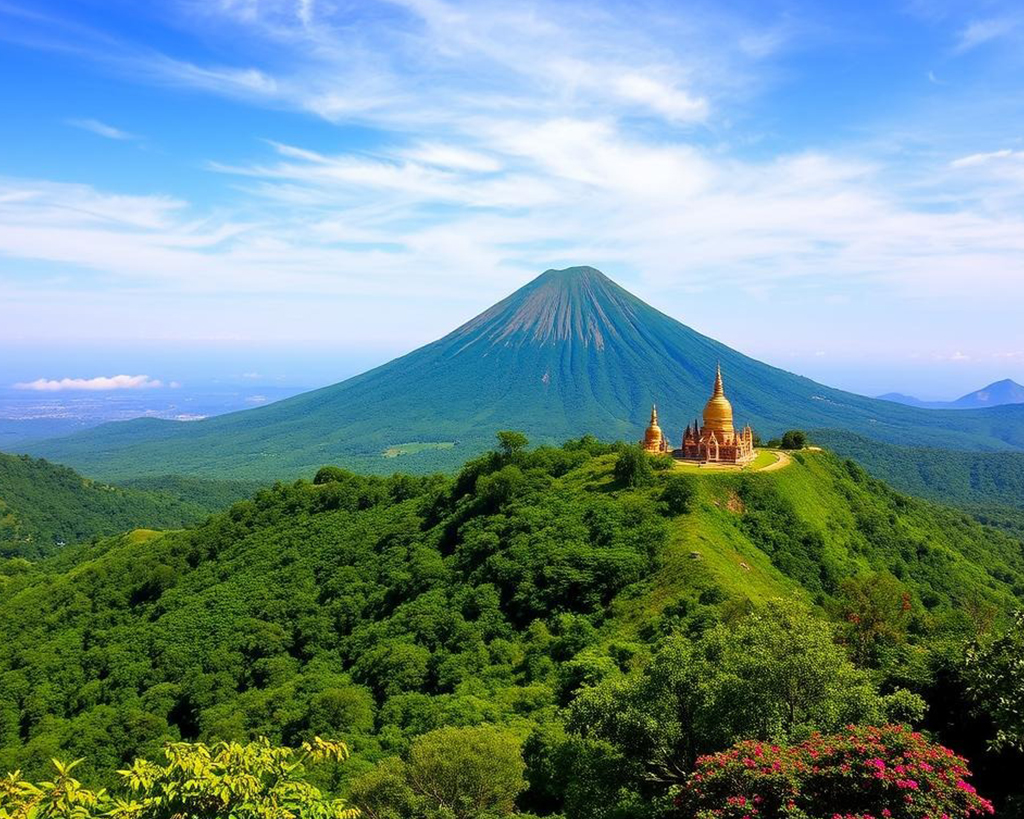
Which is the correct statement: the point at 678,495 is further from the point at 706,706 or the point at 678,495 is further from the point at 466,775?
the point at 706,706

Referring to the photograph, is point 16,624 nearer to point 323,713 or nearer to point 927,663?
point 323,713

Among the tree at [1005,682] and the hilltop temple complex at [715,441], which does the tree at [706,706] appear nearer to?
the tree at [1005,682]

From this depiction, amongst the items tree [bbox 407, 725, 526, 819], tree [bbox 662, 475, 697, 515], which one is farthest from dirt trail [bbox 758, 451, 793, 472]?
tree [bbox 407, 725, 526, 819]

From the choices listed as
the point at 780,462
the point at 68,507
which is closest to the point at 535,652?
the point at 780,462

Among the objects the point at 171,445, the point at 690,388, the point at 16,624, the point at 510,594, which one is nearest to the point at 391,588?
the point at 510,594

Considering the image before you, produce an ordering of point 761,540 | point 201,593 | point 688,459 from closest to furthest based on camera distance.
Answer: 1. point 761,540
2. point 201,593
3. point 688,459

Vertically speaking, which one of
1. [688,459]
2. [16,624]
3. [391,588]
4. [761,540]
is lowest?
[16,624]
